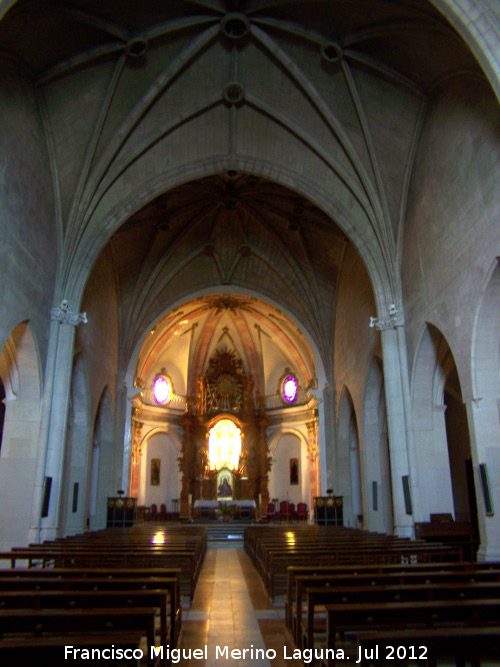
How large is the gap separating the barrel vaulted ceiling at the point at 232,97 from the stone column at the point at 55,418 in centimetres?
126

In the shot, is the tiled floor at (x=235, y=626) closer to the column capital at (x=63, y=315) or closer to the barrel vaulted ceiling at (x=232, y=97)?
the column capital at (x=63, y=315)

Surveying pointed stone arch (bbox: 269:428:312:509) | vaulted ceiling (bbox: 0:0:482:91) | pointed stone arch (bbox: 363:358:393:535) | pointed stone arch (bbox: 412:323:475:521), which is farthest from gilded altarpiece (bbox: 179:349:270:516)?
vaulted ceiling (bbox: 0:0:482:91)

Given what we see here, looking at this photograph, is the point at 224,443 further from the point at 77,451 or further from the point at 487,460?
the point at 487,460

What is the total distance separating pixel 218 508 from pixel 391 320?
18.7 m

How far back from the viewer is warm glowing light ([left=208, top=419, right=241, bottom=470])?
115 feet

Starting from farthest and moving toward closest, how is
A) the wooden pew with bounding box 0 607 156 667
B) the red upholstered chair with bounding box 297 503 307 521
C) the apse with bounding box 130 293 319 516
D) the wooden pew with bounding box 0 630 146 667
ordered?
the apse with bounding box 130 293 319 516, the red upholstered chair with bounding box 297 503 307 521, the wooden pew with bounding box 0 607 156 667, the wooden pew with bounding box 0 630 146 667

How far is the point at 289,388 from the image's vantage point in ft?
115

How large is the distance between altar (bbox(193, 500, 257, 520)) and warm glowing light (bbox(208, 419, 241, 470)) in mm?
4441

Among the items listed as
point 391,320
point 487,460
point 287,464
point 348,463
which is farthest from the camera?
point 287,464

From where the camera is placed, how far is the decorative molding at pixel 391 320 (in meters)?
15.3

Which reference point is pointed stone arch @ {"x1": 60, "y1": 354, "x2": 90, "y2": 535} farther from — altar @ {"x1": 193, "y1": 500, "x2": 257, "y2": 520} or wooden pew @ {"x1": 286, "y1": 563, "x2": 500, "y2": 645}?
wooden pew @ {"x1": 286, "y1": 563, "x2": 500, "y2": 645}

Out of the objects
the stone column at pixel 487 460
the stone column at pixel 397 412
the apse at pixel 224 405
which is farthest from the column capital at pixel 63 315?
the apse at pixel 224 405

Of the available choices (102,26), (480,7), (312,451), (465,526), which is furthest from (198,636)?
(312,451)

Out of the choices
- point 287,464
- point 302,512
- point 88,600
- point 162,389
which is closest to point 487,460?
point 88,600
